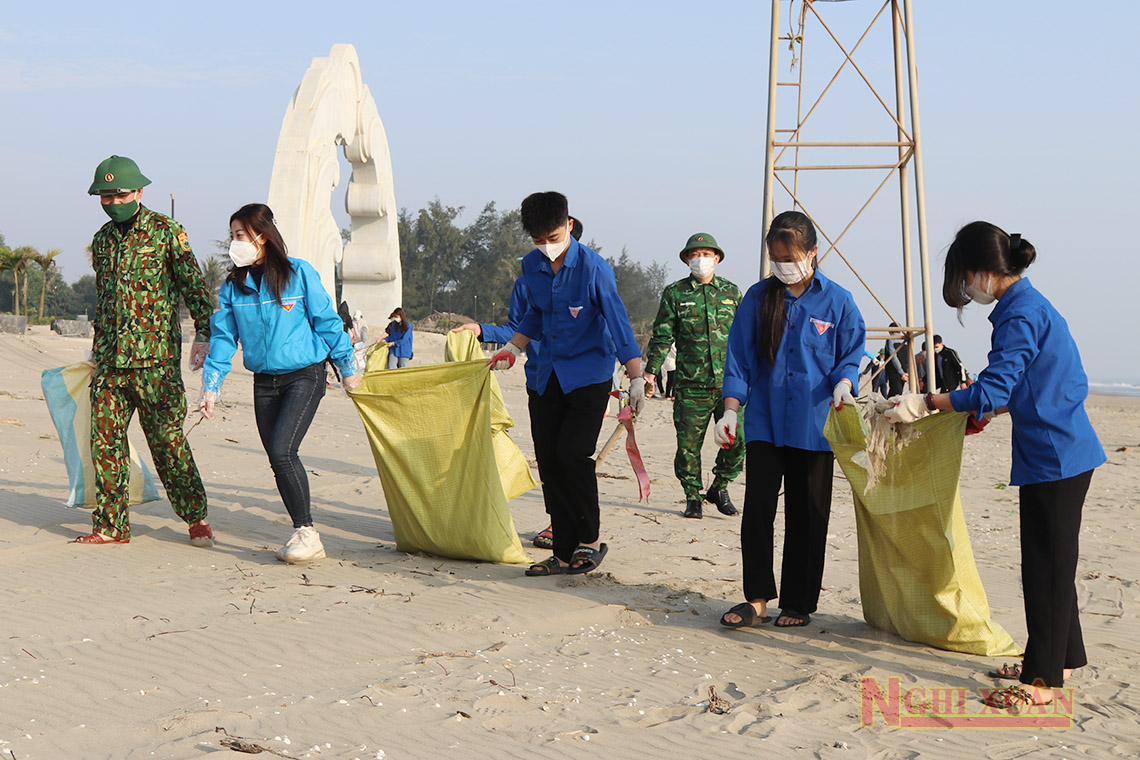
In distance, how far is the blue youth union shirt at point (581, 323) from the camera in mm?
5188

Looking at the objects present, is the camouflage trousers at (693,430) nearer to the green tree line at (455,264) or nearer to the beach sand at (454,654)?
the beach sand at (454,654)

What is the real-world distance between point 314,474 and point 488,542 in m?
4.06

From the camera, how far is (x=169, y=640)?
4047 millimetres

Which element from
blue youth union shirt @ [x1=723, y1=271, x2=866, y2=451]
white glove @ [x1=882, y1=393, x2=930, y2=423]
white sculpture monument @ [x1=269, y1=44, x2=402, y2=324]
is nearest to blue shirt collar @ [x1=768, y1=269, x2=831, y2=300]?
blue youth union shirt @ [x1=723, y1=271, x2=866, y2=451]

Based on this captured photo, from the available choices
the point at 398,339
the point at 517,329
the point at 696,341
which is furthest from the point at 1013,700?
the point at 398,339

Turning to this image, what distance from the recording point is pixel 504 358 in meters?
5.47

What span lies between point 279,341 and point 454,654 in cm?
210

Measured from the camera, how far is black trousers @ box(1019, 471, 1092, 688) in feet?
11.6

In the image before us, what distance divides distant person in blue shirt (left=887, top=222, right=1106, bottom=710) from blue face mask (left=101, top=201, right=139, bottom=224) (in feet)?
14.1

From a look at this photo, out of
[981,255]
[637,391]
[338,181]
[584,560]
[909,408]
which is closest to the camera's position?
[981,255]

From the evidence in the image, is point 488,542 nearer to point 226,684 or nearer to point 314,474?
point 226,684

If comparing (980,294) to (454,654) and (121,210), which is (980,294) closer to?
(454,654)

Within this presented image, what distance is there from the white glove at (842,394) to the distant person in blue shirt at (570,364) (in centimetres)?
117

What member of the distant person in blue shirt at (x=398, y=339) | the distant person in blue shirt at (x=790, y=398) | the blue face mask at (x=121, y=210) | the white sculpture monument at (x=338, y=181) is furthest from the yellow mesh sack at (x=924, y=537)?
Result: the white sculpture monument at (x=338, y=181)
